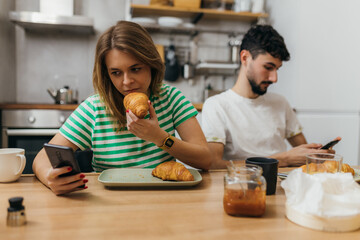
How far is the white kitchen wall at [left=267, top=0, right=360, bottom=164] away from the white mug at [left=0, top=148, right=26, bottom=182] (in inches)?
89.7

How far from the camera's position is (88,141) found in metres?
1.31

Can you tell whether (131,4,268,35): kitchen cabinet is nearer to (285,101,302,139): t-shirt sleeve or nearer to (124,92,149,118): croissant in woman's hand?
(285,101,302,139): t-shirt sleeve

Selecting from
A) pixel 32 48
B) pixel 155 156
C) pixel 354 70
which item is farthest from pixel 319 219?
pixel 32 48

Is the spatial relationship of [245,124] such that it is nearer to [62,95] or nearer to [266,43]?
[266,43]

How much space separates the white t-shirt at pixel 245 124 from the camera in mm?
1733

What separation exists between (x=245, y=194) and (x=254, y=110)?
1142mm

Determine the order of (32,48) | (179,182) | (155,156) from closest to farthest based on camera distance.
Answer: (179,182)
(155,156)
(32,48)

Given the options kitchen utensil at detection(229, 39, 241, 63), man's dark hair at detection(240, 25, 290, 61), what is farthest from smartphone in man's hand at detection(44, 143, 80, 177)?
kitchen utensil at detection(229, 39, 241, 63)

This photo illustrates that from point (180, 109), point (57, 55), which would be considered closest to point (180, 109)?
point (180, 109)

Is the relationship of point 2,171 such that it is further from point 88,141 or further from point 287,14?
point 287,14

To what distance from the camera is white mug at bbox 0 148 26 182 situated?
988mm

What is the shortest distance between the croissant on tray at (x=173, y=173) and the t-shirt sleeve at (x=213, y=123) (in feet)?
2.24

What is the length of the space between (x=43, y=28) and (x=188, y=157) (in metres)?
2.52

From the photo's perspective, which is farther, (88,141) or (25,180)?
(88,141)
